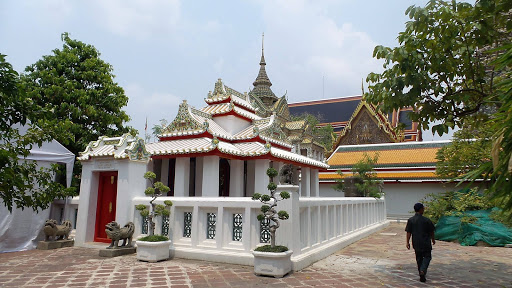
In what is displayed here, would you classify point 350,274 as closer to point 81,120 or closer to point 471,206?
point 471,206

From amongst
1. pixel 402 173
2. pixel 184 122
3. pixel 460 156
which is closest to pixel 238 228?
pixel 184 122

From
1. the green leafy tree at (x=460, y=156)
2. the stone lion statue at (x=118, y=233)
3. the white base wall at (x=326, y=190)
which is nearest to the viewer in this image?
the stone lion statue at (x=118, y=233)

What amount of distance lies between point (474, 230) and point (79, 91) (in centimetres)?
1489

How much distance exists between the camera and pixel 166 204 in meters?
8.34

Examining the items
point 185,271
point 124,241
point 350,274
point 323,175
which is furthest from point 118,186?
point 323,175

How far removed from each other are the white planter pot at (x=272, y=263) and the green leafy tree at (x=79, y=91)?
30.7ft

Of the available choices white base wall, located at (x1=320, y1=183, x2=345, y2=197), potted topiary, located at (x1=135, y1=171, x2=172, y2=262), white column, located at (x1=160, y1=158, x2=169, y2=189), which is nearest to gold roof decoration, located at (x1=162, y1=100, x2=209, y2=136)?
white column, located at (x1=160, y1=158, x2=169, y2=189)

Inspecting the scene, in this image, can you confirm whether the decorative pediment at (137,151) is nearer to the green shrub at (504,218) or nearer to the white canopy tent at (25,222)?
the white canopy tent at (25,222)

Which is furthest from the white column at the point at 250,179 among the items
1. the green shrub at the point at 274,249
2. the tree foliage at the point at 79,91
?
the green shrub at the point at 274,249

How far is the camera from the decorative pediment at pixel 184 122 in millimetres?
13266

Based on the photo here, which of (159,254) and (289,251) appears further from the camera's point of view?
(159,254)

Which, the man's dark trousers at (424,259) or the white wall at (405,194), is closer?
the man's dark trousers at (424,259)

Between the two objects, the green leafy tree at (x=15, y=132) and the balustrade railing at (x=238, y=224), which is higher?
the green leafy tree at (x=15, y=132)

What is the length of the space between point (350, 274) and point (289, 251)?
1337 mm
